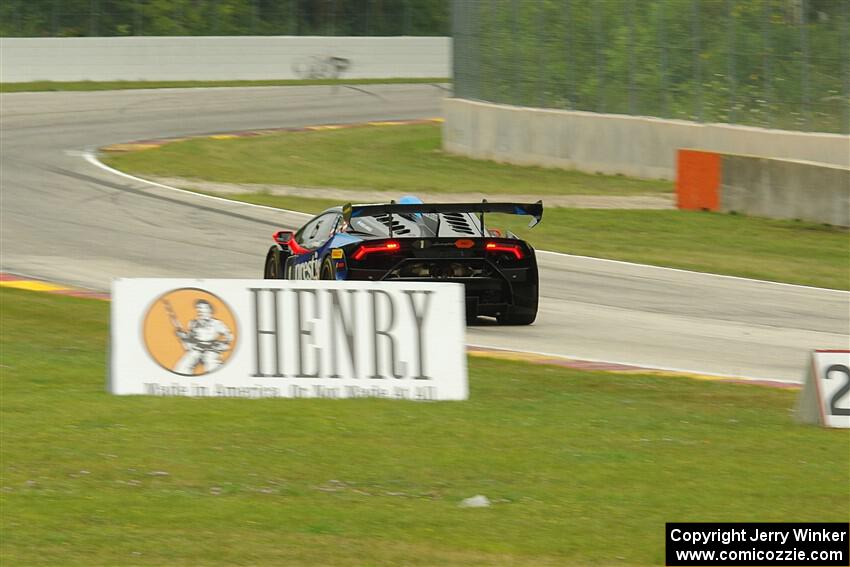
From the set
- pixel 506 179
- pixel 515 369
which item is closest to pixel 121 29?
pixel 506 179

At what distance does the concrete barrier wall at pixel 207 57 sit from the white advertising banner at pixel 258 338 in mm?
36992

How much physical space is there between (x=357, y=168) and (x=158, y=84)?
64.6 feet

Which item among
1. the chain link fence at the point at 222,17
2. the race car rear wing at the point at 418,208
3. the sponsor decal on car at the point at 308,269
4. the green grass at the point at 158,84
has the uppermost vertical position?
the chain link fence at the point at 222,17

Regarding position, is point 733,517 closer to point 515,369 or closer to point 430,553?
point 430,553

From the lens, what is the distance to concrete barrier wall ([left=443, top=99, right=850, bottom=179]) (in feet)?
83.5

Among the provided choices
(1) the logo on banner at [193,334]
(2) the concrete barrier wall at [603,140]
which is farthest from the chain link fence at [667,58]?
(1) the logo on banner at [193,334]

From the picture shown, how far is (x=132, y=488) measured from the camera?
7.50 meters

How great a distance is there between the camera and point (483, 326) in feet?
47.7

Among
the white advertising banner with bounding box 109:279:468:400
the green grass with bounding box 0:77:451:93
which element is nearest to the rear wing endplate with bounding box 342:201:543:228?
the white advertising banner with bounding box 109:279:468:400

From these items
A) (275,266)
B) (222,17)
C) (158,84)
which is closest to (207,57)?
(222,17)

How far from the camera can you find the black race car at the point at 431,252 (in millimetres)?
13164

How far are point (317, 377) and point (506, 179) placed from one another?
63.0ft

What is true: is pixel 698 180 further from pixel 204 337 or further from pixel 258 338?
pixel 204 337

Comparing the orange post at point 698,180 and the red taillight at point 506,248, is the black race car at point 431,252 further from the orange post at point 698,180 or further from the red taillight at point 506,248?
the orange post at point 698,180
